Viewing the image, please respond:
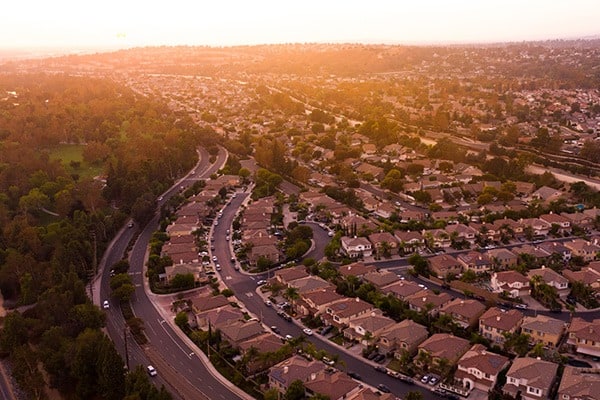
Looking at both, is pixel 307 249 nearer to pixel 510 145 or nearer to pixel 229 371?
pixel 229 371

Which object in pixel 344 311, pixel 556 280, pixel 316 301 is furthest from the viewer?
pixel 556 280

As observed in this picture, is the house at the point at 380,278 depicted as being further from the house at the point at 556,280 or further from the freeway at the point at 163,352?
the freeway at the point at 163,352

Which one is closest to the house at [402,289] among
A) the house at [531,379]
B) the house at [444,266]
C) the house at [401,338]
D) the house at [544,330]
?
the house at [444,266]

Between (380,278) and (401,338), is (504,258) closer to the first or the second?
(380,278)

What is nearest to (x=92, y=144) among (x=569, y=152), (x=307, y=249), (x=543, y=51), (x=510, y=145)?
(x=307, y=249)

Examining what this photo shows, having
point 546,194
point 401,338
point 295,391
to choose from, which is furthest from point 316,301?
point 546,194

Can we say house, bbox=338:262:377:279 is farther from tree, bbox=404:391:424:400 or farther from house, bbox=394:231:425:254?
tree, bbox=404:391:424:400
